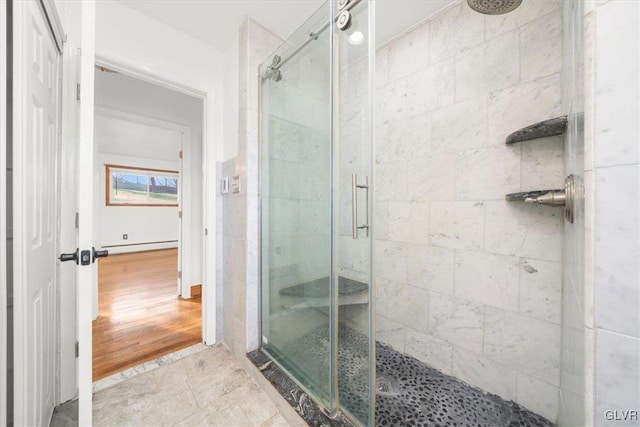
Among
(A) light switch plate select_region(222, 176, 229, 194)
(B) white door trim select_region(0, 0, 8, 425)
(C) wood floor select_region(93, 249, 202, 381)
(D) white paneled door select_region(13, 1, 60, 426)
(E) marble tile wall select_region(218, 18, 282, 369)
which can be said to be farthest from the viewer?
(A) light switch plate select_region(222, 176, 229, 194)

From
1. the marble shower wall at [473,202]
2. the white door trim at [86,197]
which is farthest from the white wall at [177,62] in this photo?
the marble shower wall at [473,202]

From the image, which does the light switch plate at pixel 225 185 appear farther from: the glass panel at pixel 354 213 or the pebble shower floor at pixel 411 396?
the pebble shower floor at pixel 411 396

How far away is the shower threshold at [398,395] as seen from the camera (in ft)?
3.80

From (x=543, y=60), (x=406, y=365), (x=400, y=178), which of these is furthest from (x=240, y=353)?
(x=543, y=60)

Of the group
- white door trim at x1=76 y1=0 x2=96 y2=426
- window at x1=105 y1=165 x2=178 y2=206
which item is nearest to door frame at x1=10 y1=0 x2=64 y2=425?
white door trim at x1=76 y1=0 x2=96 y2=426

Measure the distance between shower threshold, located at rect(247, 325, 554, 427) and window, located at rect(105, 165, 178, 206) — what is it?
6.12 m

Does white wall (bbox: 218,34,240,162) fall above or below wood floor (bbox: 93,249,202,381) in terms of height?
above

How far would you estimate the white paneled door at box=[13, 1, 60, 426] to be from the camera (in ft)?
2.56

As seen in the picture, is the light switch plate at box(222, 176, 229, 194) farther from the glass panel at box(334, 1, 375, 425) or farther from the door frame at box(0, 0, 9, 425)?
the door frame at box(0, 0, 9, 425)

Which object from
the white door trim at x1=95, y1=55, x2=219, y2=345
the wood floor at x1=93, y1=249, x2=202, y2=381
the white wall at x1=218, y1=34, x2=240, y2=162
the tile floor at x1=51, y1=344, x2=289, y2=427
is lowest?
the tile floor at x1=51, y1=344, x2=289, y2=427

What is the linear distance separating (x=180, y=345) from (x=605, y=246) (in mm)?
2484

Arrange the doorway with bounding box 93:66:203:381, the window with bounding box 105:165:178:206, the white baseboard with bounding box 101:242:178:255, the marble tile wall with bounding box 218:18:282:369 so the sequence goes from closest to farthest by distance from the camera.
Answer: the marble tile wall with bounding box 218:18:282:369 → the doorway with bounding box 93:66:203:381 → the window with bounding box 105:165:178:206 → the white baseboard with bounding box 101:242:178:255

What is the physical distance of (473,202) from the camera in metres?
1.45

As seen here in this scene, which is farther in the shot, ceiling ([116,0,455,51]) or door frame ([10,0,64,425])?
ceiling ([116,0,455,51])
